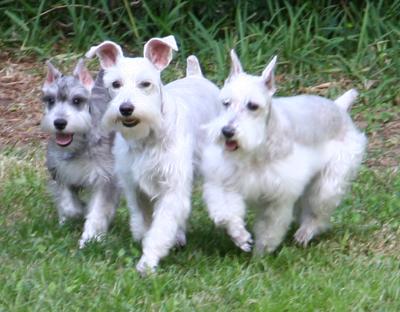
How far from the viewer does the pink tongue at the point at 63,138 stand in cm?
797

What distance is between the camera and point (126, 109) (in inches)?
283

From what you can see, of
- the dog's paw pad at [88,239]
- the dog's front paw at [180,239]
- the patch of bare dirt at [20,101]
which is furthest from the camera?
the patch of bare dirt at [20,101]

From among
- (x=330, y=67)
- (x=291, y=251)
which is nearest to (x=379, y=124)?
(x=330, y=67)

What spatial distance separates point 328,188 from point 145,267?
140 centimetres

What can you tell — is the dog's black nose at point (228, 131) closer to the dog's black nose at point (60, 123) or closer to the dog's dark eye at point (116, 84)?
the dog's dark eye at point (116, 84)

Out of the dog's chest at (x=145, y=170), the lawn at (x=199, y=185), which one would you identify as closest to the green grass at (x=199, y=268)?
the lawn at (x=199, y=185)

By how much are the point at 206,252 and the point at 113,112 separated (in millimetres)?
1223

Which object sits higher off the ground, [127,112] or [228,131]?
[127,112]

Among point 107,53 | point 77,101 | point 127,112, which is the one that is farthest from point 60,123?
point 127,112

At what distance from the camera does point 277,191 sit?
24.4 ft

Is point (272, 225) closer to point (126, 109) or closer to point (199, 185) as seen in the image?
point (199, 185)

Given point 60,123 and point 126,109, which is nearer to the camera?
point 126,109

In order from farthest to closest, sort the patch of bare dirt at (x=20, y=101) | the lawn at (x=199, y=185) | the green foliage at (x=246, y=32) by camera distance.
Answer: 1. the green foliage at (x=246, y=32)
2. the patch of bare dirt at (x=20, y=101)
3. the lawn at (x=199, y=185)

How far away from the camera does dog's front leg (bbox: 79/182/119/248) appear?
7.98 meters
